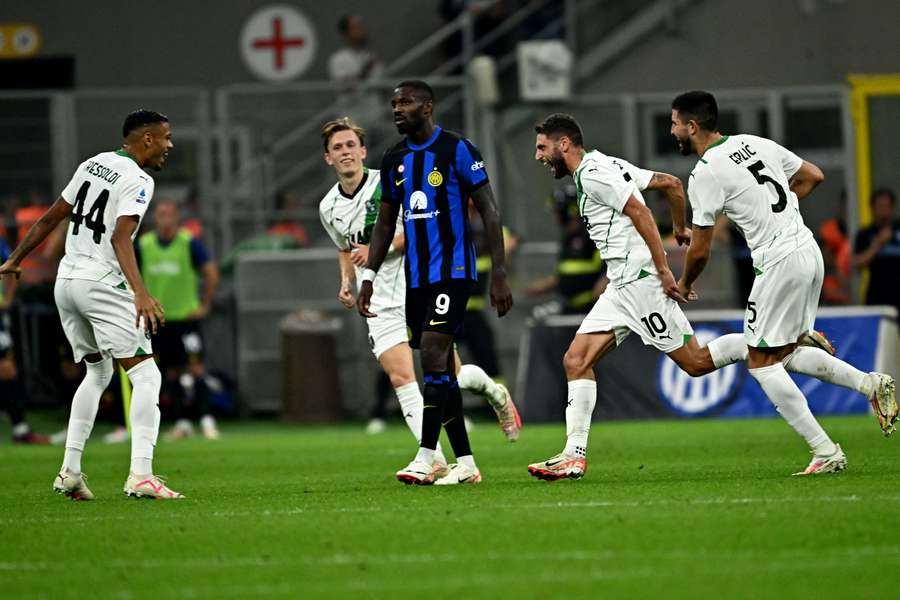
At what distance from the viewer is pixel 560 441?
13.9 metres

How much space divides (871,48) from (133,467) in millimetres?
12736

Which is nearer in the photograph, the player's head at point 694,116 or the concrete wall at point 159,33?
the player's head at point 694,116

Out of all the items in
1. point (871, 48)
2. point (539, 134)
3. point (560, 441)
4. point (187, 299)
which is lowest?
point (560, 441)

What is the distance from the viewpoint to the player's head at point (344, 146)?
35.9ft

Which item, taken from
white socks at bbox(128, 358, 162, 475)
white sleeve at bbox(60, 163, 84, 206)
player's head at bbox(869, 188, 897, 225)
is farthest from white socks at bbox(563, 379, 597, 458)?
player's head at bbox(869, 188, 897, 225)

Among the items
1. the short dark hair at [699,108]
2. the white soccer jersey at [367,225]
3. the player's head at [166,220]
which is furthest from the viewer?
the player's head at [166,220]

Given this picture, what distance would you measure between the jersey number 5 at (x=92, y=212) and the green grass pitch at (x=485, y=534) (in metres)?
1.54

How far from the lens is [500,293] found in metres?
9.23

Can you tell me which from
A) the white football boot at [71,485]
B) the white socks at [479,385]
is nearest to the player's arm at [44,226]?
the white football boot at [71,485]

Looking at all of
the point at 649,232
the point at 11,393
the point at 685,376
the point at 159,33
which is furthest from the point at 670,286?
the point at 159,33

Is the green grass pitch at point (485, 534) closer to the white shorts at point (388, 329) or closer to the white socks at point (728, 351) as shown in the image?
the white socks at point (728, 351)

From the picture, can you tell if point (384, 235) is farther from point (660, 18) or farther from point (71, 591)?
point (660, 18)

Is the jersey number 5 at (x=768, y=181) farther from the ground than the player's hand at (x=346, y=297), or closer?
farther from the ground

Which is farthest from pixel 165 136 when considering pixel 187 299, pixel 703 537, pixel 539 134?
pixel 187 299
